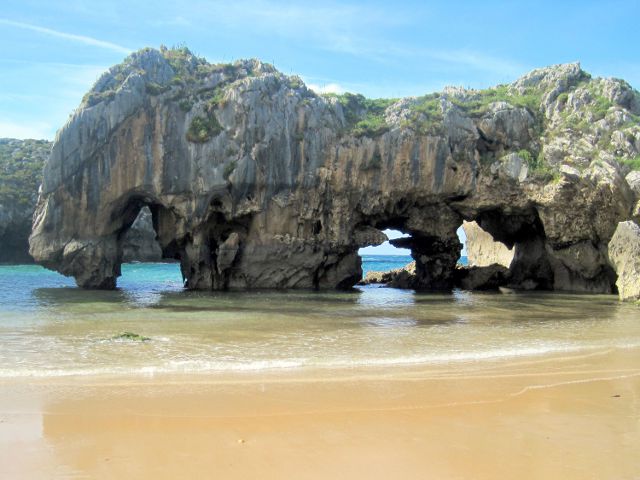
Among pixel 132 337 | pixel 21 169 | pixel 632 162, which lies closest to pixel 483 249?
pixel 632 162

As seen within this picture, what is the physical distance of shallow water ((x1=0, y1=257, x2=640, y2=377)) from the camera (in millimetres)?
9961

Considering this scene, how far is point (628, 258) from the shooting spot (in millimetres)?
23344

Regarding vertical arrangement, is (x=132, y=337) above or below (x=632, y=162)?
below

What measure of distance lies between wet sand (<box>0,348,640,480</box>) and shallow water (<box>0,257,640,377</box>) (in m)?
1.12

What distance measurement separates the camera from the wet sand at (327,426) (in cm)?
521

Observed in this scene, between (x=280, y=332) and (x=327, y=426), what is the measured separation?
7154 mm

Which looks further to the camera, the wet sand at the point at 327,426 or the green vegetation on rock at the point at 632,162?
the green vegetation on rock at the point at 632,162

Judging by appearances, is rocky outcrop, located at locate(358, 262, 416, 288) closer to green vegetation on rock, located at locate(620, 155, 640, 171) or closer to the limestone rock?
the limestone rock

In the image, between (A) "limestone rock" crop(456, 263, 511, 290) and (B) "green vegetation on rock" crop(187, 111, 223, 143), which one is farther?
(A) "limestone rock" crop(456, 263, 511, 290)

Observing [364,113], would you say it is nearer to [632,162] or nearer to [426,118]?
[426,118]

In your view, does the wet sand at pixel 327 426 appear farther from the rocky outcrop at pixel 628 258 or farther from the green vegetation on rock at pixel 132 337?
the rocky outcrop at pixel 628 258

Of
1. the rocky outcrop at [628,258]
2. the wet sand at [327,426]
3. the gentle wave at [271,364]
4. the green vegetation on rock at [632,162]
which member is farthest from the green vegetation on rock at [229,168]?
the wet sand at [327,426]

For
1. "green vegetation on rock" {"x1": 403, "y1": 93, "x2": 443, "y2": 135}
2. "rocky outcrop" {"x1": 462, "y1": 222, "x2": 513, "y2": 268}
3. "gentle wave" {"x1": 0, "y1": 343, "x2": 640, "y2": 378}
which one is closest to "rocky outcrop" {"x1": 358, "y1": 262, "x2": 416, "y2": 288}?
"rocky outcrop" {"x1": 462, "y1": 222, "x2": 513, "y2": 268}

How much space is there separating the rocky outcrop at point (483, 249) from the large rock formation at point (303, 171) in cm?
842
